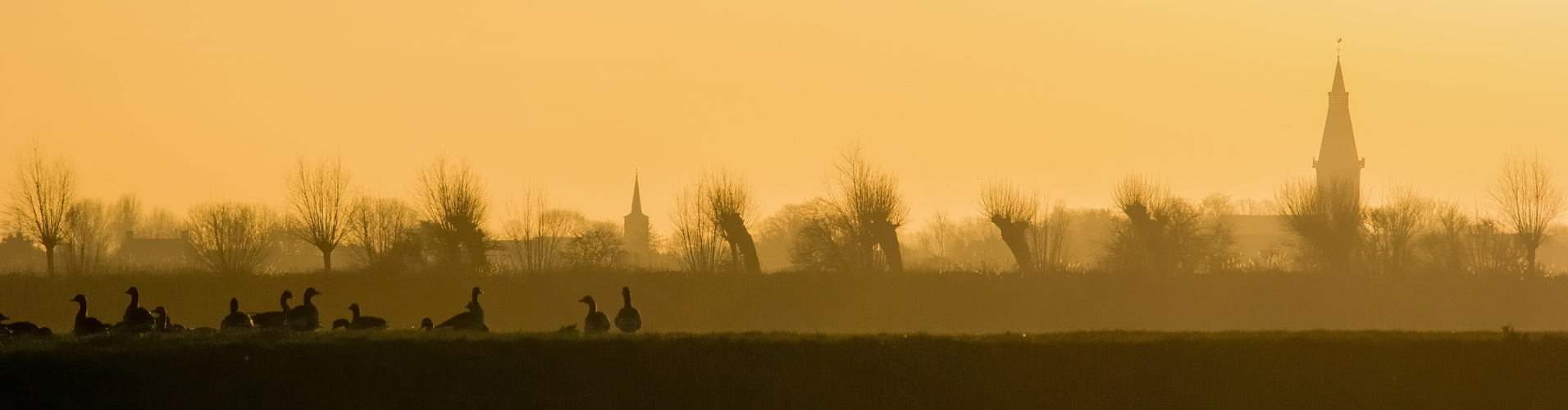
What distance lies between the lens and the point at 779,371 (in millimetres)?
24344

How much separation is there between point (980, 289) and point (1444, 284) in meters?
20.3

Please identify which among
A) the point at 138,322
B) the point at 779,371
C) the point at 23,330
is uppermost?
the point at 138,322

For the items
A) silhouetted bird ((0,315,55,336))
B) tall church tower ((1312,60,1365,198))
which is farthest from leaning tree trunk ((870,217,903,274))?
tall church tower ((1312,60,1365,198))

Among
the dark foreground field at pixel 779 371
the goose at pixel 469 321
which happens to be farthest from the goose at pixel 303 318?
the dark foreground field at pixel 779 371

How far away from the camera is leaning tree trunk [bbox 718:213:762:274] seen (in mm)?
60719

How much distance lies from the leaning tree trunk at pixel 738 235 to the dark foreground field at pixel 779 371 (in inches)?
1358

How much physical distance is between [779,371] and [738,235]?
37.2m

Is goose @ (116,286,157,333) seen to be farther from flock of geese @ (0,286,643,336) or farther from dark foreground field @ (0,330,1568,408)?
dark foreground field @ (0,330,1568,408)

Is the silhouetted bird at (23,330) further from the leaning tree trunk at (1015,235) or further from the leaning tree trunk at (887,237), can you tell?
the leaning tree trunk at (1015,235)

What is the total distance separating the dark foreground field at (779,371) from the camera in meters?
23.2

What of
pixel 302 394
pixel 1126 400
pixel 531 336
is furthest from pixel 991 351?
pixel 302 394

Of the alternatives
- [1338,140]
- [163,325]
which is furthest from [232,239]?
[1338,140]

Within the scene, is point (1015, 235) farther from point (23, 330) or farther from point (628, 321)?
point (23, 330)

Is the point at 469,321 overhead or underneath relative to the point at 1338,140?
underneath
